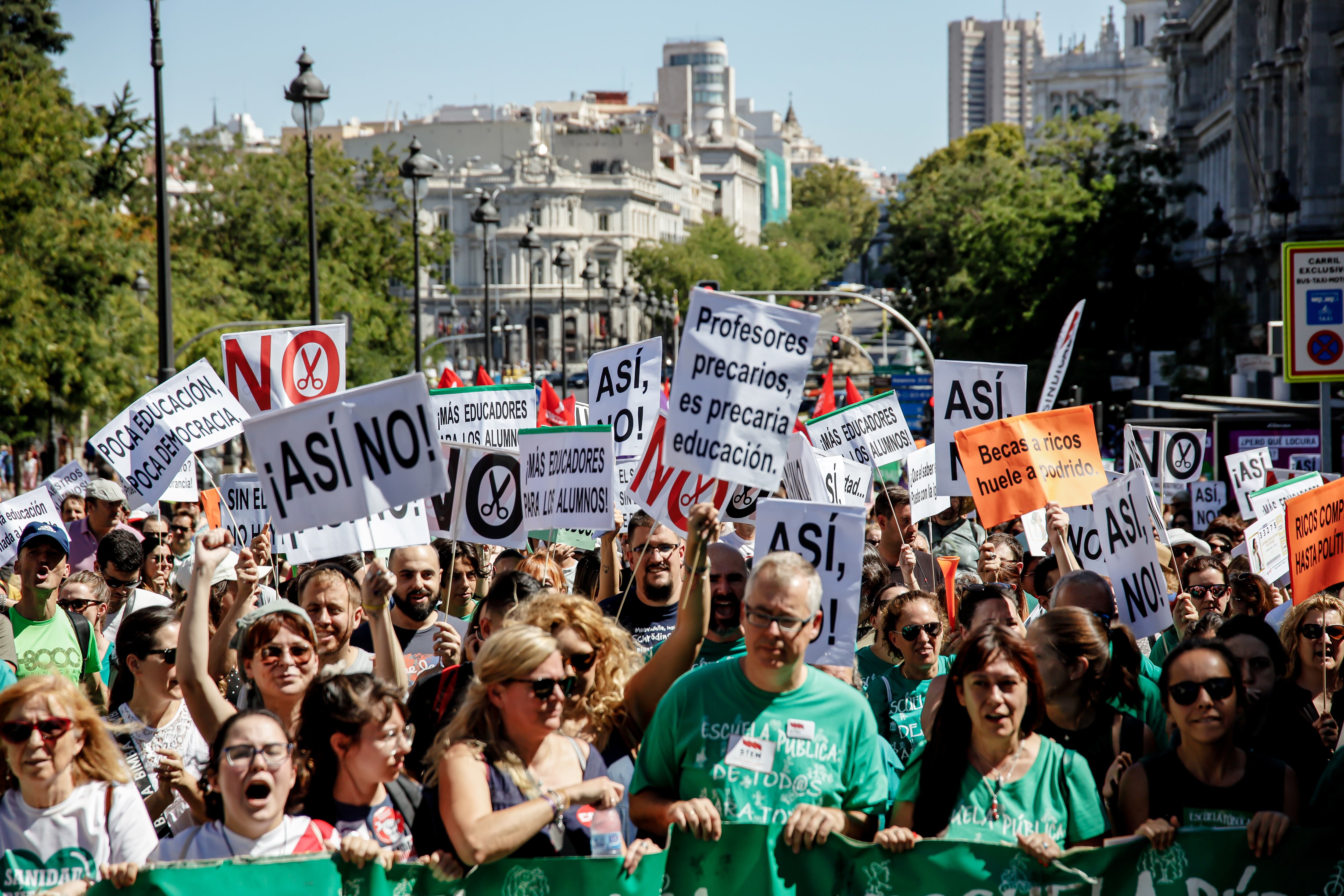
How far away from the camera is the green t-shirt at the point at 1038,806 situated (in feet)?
15.3

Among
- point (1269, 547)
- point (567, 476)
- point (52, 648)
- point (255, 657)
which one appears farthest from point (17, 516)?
point (1269, 547)

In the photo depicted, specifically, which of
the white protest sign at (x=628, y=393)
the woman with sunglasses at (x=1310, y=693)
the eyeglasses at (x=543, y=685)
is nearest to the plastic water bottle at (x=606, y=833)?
the eyeglasses at (x=543, y=685)

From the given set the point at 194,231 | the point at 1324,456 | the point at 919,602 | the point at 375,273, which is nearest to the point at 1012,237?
the point at 375,273

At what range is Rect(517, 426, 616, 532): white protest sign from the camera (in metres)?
8.77

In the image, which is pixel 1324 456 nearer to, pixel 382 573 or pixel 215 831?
pixel 382 573

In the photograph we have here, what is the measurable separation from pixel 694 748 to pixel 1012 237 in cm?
4636

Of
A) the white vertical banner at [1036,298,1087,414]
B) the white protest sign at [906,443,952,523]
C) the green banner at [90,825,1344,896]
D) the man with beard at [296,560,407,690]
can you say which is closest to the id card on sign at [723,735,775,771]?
the green banner at [90,825,1344,896]

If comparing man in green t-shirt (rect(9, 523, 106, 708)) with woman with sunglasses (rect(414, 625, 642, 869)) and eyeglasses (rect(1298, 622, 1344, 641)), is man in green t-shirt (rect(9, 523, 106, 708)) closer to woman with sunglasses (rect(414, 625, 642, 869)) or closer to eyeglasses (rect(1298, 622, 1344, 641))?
woman with sunglasses (rect(414, 625, 642, 869))

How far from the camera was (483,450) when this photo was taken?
359 inches

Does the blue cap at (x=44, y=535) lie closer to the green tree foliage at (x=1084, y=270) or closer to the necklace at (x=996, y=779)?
the necklace at (x=996, y=779)

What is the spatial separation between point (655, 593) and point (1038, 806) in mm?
2613

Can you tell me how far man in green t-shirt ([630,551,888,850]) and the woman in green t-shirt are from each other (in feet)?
0.48

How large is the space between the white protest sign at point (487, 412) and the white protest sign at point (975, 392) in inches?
115

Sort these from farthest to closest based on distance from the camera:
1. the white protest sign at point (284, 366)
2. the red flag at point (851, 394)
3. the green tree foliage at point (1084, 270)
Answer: the green tree foliage at point (1084, 270) < the red flag at point (851, 394) < the white protest sign at point (284, 366)
